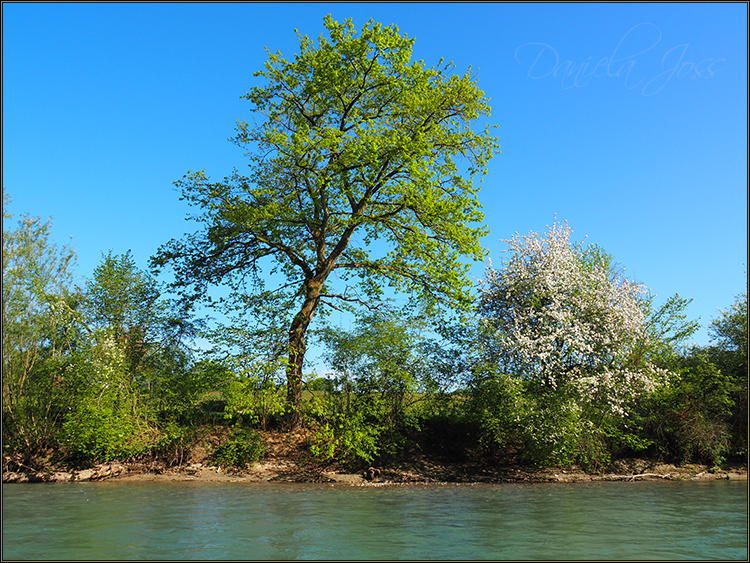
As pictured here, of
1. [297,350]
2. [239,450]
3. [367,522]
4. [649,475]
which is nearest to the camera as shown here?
[367,522]

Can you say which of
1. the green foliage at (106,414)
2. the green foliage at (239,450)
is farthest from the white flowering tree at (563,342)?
the green foliage at (106,414)

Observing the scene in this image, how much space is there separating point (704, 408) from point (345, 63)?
20.7 m

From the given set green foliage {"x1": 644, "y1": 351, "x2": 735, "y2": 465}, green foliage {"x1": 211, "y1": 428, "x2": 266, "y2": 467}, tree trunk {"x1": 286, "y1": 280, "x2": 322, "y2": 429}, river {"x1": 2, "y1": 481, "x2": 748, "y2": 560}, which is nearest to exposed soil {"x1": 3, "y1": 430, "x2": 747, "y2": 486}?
green foliage {"x1": 211, "y1": 428, "x2": 266, "y2": 467}

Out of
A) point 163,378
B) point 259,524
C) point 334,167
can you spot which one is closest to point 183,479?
point 163,378

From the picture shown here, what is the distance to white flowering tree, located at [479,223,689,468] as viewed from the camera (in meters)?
22.3

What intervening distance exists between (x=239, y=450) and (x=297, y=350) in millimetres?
4425

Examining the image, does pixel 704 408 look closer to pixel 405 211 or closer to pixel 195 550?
pixel 405 211

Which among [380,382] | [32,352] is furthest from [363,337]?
[32,352]

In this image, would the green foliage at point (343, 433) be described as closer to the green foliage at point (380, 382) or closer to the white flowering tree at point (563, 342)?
the green foliage at point (380, 382)

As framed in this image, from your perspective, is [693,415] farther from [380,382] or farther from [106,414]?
[106,414]

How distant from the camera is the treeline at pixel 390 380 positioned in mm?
21938

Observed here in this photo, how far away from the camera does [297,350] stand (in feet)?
76.4

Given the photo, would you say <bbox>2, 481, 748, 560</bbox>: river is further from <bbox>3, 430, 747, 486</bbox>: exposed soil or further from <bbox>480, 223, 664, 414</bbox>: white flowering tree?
<bbox>480, 223, 664, 414</bbox>: white flowering tree

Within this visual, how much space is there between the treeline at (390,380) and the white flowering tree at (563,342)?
76 millimetres
